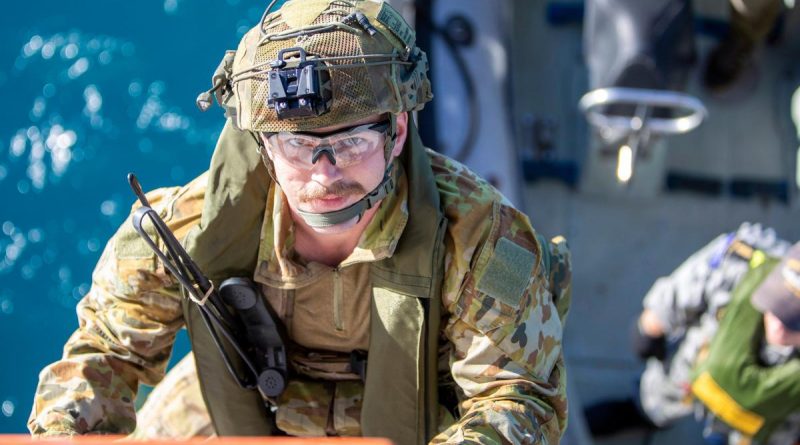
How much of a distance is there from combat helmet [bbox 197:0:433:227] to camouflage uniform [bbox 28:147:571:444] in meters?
0.21

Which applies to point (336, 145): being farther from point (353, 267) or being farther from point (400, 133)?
point (353, 267)

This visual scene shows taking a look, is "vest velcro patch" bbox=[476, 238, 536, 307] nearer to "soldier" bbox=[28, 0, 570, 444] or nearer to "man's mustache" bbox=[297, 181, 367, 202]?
"soldier" bbox=[28, 0, 570, 444]

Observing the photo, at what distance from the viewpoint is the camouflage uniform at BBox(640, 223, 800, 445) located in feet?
11.4

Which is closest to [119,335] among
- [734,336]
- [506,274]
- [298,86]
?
[298,86]

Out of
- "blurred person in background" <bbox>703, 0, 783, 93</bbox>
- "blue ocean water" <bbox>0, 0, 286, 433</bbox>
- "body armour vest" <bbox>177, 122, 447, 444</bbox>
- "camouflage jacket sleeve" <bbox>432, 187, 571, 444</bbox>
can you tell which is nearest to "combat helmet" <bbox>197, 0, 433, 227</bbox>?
"body armour vest" <bbox>177, 122, 447, 444</bbox>

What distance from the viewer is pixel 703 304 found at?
3.56 m

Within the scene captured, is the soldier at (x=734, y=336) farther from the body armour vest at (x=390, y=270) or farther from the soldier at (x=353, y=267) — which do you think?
the body armour vest at (x=390, y=270)

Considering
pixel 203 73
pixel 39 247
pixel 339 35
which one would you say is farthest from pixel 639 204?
pixel 339 35

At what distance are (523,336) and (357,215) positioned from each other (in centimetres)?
44

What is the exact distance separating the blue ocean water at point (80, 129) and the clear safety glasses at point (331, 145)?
6.90ft

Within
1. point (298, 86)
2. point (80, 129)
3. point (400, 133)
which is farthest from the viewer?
point (80, 129)

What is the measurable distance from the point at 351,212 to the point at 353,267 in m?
0.23

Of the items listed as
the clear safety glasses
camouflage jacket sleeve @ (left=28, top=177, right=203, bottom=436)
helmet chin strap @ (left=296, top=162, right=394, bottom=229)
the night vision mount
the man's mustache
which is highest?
the night vision mount

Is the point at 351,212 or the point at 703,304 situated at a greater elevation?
the point at 351,212
